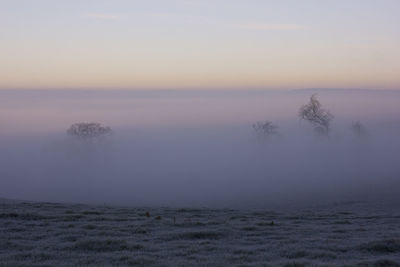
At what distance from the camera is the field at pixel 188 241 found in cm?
1466

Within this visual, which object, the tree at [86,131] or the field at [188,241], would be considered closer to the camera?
the field at [188,241]

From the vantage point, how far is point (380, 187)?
202 feet

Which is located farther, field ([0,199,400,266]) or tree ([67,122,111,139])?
tree ([67,122,111,139])

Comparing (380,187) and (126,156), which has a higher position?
(126,156)

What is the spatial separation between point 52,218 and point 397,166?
72931mm

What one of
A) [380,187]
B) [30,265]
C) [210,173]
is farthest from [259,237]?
[210,173]

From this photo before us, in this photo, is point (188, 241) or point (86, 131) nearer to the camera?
point (188, 241)

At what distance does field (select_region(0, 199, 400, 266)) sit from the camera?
48.1 ft

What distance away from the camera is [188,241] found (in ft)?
59.2

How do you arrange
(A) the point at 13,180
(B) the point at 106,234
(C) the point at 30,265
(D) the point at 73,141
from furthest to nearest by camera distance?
(D) the point at 73,141, (A) the point at 13,180, (B) the point at 106,234, (C) the point at 30,265

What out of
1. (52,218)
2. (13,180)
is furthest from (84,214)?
(13,180)

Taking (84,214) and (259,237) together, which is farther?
(84,214)

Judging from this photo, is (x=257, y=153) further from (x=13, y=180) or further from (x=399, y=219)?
(x=399, y=219)

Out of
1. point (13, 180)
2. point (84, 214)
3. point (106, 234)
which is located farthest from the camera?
point (13, 180)
